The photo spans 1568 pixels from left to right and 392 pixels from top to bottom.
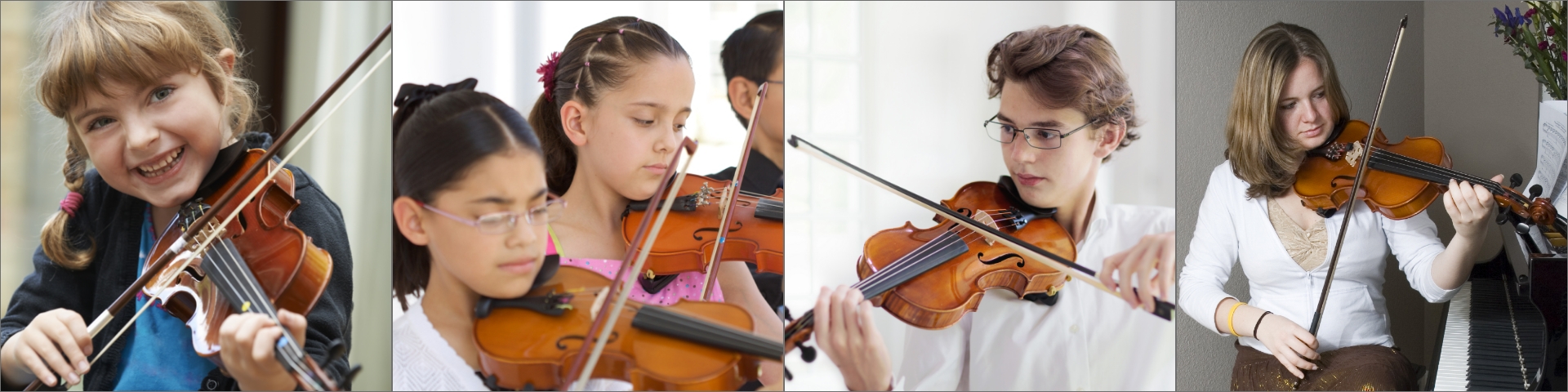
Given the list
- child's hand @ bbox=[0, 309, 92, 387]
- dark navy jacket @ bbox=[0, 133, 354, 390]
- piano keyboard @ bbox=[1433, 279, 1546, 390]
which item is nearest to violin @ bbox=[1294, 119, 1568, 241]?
piano keyboard @ bbox=[1433, 279, 1546, 390]

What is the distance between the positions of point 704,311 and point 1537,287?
2038 millimetres

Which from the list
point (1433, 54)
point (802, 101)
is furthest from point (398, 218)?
point (1433, 54)

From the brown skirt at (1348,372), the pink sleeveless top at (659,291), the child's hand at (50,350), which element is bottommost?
the brown skirt at (1348,372)

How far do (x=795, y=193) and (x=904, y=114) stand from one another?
34cm

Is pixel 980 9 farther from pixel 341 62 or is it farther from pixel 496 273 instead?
pixel 341 62

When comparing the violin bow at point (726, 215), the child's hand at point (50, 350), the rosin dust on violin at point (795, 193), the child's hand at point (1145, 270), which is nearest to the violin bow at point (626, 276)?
the rosin dust on violin at point (795, 193)

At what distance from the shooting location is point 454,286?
211 cm

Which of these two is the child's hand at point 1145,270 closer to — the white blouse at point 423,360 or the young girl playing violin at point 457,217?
the young girl playing violin at point 457,217

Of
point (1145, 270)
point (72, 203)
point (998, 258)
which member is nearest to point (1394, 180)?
point (1145, 270)

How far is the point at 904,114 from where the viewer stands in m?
2.26

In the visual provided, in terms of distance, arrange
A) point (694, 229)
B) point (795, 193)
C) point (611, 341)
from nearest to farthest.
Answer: point (611, 341) → point (694, 229) → point (795, 193)

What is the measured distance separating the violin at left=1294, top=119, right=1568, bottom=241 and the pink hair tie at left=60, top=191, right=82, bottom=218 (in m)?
2.99

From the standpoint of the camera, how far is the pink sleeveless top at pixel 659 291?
6.82 feet

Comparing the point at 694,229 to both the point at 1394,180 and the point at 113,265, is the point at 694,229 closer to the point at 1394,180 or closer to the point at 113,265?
the point at 113,265
